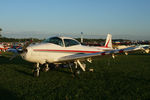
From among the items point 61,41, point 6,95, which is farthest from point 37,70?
point 6,95

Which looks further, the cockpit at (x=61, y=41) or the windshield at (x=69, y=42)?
the windshield at (x=69, y=42)

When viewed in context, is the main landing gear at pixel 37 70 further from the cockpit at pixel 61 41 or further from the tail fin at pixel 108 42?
the tail fin at pixel 108 42

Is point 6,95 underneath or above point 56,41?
underneath

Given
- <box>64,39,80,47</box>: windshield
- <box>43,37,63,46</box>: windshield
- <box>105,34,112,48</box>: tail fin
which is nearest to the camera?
<box>43,37,63,46</box>: windshield

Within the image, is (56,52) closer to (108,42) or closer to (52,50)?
(52,50)

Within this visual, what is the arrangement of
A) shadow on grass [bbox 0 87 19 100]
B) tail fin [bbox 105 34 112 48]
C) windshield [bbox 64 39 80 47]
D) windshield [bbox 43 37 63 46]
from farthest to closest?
tail fin [bbox 105 34 112 48] → windshield [bbox 64 39 80 47] → windshield [bbox 43 37 63 46] → shadow on grass [bbox 0 87 19 100]

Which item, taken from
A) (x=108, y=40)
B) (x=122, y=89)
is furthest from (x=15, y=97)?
(x=108, y=40)

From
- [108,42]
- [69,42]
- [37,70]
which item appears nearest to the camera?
[37,70]

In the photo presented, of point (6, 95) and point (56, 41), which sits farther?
point (56, 41)

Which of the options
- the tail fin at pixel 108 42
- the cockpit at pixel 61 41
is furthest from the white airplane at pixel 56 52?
the tail fin at pixel 108 42

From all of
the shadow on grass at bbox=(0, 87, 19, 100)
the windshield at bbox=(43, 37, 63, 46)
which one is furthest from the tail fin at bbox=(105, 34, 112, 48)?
the shadow on grass at bbox=(0, 87, 19, 100)

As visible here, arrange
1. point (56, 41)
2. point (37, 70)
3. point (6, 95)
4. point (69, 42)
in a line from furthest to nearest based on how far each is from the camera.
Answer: point (69, 42) → point (56, 41) → point (37, 70) → point (6, 95)

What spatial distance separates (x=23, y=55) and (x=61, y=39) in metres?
2.45

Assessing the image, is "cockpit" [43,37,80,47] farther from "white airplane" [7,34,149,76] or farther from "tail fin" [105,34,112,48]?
"tail fin" [105,34,112,48]
